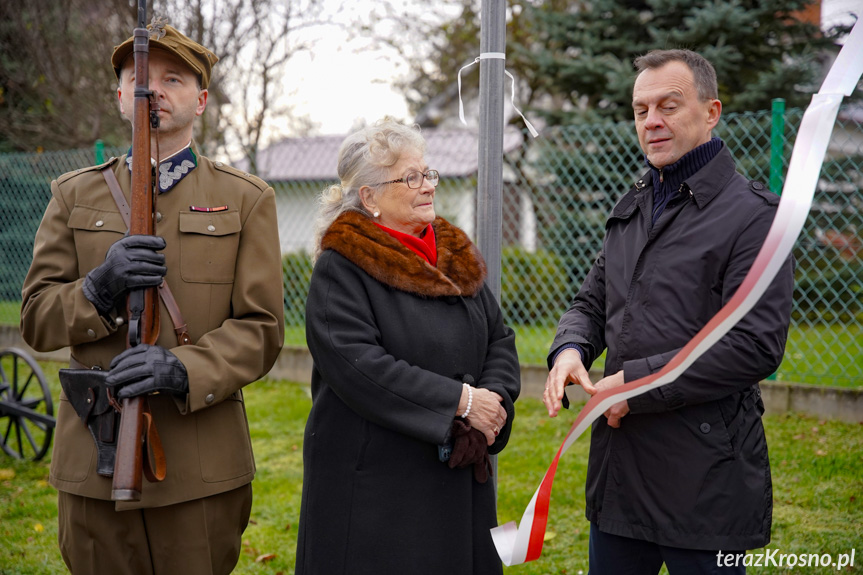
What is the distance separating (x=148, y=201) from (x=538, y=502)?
59.1 inches

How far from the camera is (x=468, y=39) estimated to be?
12.9 metres

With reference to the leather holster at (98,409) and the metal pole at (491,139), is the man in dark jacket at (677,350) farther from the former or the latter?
the leather holster at (98,409)

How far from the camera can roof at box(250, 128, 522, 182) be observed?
7.53 meters

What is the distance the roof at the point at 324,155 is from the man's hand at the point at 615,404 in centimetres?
99

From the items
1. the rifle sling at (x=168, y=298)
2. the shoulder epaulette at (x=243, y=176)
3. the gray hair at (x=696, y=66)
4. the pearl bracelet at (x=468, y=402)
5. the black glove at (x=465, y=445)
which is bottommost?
the black glove at (x=465, y=445)

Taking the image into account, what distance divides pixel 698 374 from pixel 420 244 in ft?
3.20

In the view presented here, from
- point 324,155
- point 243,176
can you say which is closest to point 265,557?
point 243,176

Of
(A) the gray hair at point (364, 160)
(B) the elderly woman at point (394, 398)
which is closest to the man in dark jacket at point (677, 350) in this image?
(B) the elderly woman at point (394, 398)

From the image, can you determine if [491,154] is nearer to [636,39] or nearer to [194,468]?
[194,468]

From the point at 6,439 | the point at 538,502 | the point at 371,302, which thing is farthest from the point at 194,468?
the point at 6,439

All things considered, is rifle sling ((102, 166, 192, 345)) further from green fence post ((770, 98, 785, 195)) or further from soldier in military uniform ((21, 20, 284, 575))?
green fence post ((770, 98, 785, 195))

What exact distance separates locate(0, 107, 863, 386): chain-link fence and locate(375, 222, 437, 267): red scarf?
3114 millimetres

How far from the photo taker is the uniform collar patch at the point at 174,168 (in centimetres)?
253

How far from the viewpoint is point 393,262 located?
2.41 m
